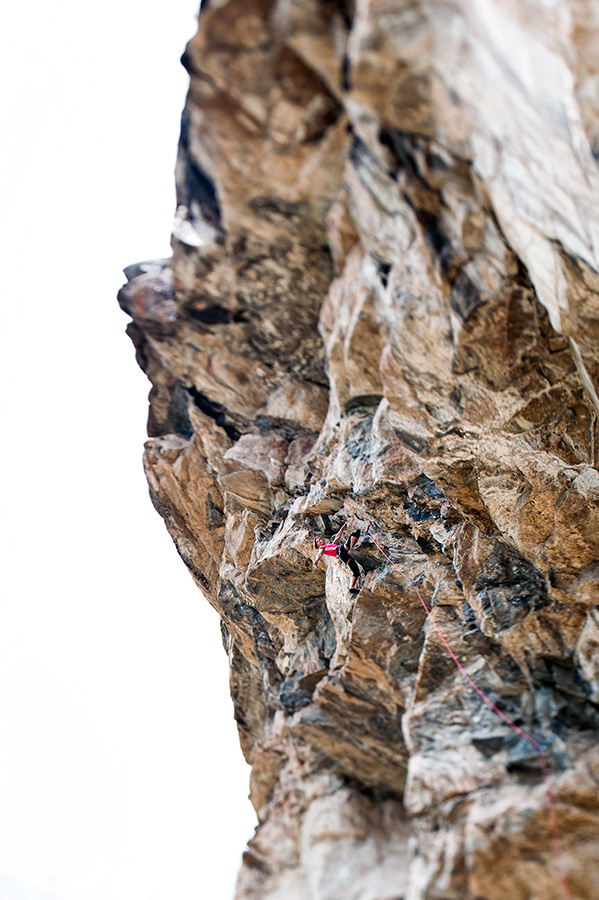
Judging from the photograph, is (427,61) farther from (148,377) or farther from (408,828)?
(408,828)

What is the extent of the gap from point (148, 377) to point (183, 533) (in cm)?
403

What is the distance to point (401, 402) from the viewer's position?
8.27 metres

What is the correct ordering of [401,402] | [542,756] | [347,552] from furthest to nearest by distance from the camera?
[347,552] → [401,402] → [542,756]

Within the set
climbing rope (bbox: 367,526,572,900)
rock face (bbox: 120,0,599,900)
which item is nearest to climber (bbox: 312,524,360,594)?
rock face (bbox: 120,0,599,900)

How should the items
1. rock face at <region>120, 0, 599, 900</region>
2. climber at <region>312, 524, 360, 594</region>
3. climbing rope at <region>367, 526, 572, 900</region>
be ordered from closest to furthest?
1. rock face at <region>120, 0, 599, 900</region>
2. climbing rope at <region>367, 526, 572, 900</region>
3. climber at <region>312, 524, 360, 594</region>

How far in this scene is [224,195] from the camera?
6.99 m

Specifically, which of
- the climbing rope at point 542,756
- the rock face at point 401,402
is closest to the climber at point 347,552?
the rock face at point 401,402

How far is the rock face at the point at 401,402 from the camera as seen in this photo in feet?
17.3

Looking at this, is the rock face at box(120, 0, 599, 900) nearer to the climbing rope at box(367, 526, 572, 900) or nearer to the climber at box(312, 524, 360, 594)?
the climbing rope at box(367, 526, 572, 900)

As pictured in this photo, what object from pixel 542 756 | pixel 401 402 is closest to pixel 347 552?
pixel 401 402

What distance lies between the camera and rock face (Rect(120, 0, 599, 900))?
5258mm

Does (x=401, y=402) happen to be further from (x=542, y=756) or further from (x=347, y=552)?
(x=542, y=756)

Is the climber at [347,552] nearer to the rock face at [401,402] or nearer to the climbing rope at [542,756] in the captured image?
the rock face at [401,402]

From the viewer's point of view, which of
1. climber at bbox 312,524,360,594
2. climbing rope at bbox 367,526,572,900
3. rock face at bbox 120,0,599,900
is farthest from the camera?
climber at bbox 312,524,360,594
